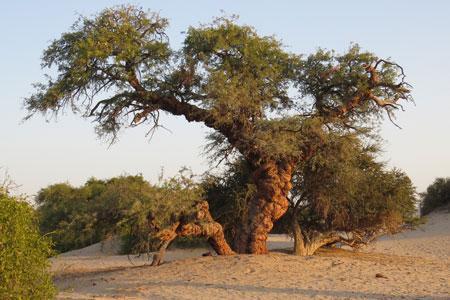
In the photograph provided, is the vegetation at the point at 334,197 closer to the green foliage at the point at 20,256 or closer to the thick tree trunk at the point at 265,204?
the thick tree trunk at the point at 265,204

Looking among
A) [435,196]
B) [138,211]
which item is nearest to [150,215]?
[138,211]

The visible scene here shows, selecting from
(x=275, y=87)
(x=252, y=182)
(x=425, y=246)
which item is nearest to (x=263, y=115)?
(x=275, y=87)

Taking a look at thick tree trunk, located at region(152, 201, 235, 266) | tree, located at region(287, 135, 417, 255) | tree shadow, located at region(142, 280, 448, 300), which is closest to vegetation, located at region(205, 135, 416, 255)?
tree, located at region(287, 135, 417, 255)

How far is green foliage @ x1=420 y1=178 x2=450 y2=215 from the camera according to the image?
155 feet

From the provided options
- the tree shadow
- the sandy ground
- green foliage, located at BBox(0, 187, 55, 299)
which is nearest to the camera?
green foliage, located at BBox(0, 187, 55, 299)

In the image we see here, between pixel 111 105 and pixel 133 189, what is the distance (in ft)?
8.63

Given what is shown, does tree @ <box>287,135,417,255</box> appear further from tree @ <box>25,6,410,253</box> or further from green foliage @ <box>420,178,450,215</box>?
green foliage @ <box>420,178,450,215</box>

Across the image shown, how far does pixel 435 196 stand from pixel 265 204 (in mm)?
30822

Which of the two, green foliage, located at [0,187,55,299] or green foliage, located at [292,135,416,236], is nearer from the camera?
green foliage, located at [0,187,55,299]

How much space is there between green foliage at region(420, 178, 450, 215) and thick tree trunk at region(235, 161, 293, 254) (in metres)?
29.9

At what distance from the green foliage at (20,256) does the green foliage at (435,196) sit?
40582 mm

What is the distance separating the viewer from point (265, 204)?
66.9 ft

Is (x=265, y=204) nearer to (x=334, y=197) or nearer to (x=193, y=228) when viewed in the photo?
(x=193, y=228)

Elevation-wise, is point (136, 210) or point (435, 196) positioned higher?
point (435, 196)
